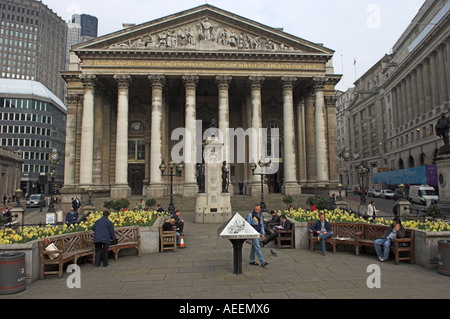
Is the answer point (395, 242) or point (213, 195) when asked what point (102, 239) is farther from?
point (213, 195)

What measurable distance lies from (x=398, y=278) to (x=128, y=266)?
7600mm

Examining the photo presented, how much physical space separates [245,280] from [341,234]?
554cm

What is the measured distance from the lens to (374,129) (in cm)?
7225

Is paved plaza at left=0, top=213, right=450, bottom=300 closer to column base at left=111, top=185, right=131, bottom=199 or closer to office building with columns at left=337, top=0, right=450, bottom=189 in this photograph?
column base at left=111, top=185, right=131, bottom=199

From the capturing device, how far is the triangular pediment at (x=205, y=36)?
32.1 m

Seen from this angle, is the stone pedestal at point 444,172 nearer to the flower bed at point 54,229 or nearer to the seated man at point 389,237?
the seated man at point 389,237

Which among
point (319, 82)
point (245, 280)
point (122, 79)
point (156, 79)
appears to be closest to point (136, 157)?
point (122, 79)

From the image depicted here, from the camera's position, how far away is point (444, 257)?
8141 mm

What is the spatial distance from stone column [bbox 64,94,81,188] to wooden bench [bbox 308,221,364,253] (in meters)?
30.2

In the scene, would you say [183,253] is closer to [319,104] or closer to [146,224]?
[146,224]

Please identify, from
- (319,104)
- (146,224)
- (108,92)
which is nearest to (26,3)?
(108,92)

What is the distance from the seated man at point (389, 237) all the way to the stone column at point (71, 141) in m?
32.6

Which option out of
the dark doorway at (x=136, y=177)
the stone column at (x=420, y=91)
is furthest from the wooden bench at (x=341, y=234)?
the stone column at (x=420, y=91)

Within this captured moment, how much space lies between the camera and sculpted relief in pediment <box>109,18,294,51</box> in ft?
106
